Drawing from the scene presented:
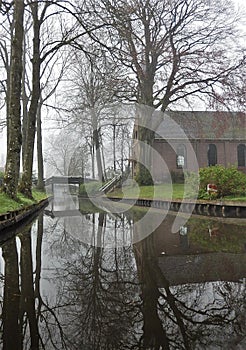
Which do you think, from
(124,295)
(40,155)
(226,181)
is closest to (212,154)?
(40,155)

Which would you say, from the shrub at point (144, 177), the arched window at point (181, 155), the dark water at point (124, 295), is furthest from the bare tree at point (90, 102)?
the dark water at point (124, 295)

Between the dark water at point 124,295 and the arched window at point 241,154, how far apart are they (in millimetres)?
30563

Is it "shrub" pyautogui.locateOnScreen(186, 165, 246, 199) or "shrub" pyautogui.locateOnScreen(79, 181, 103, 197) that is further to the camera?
"shrub" pyautogui.locateOnScreen(79, 181, 103, 197)

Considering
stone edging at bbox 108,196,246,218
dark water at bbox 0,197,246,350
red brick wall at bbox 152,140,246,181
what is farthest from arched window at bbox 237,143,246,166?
dark water at bbox 0,197,246,350

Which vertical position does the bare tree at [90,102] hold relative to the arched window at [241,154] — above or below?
above

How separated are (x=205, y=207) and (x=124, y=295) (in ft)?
41.0

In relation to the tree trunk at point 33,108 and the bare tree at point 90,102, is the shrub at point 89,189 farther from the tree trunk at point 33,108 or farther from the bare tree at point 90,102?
the tree trunk at point 33,108

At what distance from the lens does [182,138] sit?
116 ft

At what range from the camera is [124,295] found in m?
3.89

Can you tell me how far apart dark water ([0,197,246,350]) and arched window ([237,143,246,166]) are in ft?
100

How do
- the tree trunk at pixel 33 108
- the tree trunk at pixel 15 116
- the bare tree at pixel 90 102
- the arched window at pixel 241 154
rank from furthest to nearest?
the arched window at pixel 241 154, the bare tree at pixel 90 102, the tree trunk at pixel 33 108, the tree trunk at pixel 15 116

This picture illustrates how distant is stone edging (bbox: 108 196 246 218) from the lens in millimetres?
13523

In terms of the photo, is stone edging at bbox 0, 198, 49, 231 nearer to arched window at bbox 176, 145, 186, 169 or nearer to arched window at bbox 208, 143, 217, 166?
arched window at bbox 176, 145, 186, 169

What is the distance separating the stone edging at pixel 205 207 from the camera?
1352 centimetres
